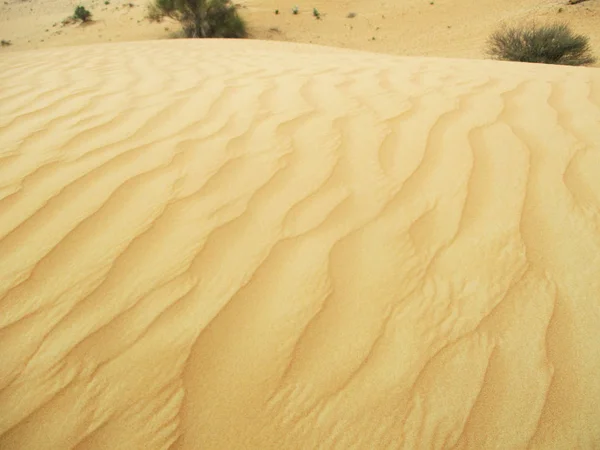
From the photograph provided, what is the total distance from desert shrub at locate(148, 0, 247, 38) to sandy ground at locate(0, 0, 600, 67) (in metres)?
1.07

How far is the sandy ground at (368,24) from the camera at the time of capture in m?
10.6

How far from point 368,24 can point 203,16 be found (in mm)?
6461

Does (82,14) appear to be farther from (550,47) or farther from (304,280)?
(304,280)

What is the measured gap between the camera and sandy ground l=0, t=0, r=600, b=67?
10633 mm

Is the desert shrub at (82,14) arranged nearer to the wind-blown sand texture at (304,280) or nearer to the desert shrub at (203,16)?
the desert shrub at (203,16)

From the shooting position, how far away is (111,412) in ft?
2.71

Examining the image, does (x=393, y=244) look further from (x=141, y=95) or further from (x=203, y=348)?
(x=141, y=95)

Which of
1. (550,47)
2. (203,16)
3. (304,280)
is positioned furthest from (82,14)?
(304,280)

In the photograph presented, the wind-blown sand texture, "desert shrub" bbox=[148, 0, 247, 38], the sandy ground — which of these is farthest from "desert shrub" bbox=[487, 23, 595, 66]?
"desert shrub" bbox=[148, 0, 247, 38]

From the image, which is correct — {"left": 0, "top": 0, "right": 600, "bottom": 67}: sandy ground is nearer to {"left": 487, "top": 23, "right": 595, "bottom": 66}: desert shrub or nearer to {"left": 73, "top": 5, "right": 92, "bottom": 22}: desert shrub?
{"left": 73, "top": 5, "right": 92, "bottom": 22}: desert shrub

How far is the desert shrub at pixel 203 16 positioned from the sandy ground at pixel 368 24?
1072 mm

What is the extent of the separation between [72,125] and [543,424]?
230 cm

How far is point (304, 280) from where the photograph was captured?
1.10 metres

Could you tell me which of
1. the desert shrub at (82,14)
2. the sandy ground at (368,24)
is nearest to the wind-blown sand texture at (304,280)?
the sandy ground at (368,24)
